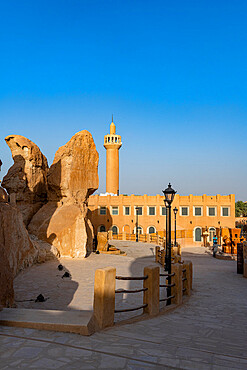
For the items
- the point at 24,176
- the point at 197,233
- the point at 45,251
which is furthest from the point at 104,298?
the point at 197,233

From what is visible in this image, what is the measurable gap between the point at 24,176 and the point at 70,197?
434 cm

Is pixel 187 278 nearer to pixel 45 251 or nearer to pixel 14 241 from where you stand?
pixel 14 241

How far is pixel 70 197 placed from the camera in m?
23.2

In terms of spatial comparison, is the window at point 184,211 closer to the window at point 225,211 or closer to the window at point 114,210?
the window at point 225,211

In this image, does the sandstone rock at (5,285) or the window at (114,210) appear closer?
the sandstone rock at (5,285)

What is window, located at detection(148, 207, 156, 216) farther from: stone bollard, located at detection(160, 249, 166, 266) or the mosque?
stone bollard, located at detection(160, 249, 166, 266)

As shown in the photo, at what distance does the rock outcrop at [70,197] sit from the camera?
1938 centimetres

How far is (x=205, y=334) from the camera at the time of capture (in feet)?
17.5

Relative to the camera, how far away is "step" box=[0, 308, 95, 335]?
14.6 feet

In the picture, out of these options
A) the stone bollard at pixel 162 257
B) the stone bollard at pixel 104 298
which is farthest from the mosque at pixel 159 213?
the stone bollard at pixel 104 298

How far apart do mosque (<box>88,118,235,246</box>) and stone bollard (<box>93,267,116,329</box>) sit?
36.2 m

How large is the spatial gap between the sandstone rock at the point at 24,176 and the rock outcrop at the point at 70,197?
145cm

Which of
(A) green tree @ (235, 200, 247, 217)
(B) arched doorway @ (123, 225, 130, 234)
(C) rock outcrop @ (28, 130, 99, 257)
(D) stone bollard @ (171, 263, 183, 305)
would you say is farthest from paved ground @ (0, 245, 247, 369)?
(A) green tree @ (235, 200, 247, 217)

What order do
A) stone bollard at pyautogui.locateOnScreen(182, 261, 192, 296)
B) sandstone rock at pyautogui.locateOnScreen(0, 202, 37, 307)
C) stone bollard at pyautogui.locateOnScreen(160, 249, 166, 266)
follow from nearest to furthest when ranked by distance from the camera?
stone bollard at pyautogui.locateOnScreen(182, 261, 192, 296), sandstone rock at pyautogui.locateOnScreen(0, 202, 37, 307), stone bollard at pyautogui.locateOnScreen(160, 249, 166, 266)
